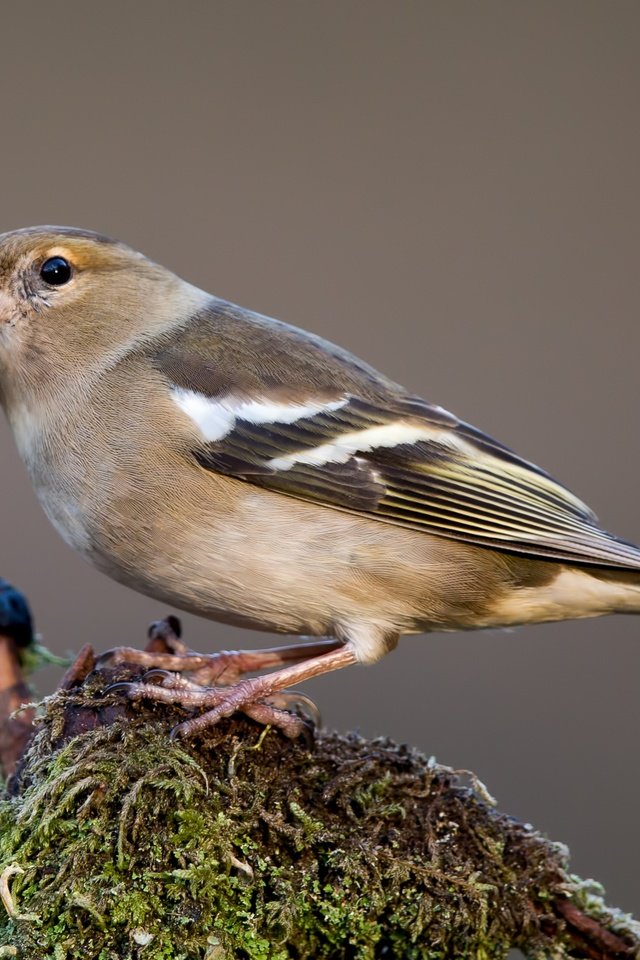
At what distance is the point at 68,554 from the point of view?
633 centimetres

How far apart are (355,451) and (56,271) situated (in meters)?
1.14

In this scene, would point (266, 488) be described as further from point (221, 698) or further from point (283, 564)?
point (221, 698)

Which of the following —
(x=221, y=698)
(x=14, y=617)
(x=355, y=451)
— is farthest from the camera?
(x=355, y=451)

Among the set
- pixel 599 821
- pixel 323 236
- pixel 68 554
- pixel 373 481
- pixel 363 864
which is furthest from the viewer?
pixel 323 236

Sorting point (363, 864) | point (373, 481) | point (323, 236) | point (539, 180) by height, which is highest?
point (539, 180)

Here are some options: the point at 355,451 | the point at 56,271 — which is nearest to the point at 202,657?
the point at 355,451

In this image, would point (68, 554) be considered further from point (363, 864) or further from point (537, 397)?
point (363, 864)

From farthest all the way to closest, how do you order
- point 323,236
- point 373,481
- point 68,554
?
point 323,236 → point 68,554 → point 373,481

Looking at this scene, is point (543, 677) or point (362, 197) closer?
point (543, 677)

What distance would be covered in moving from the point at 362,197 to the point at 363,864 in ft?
18.2

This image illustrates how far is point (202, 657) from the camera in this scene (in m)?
3.14

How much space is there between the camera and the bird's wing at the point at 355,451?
2975mm

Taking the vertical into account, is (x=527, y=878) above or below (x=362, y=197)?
below

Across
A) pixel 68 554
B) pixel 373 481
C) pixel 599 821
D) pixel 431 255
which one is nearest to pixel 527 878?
pixel 373 481
